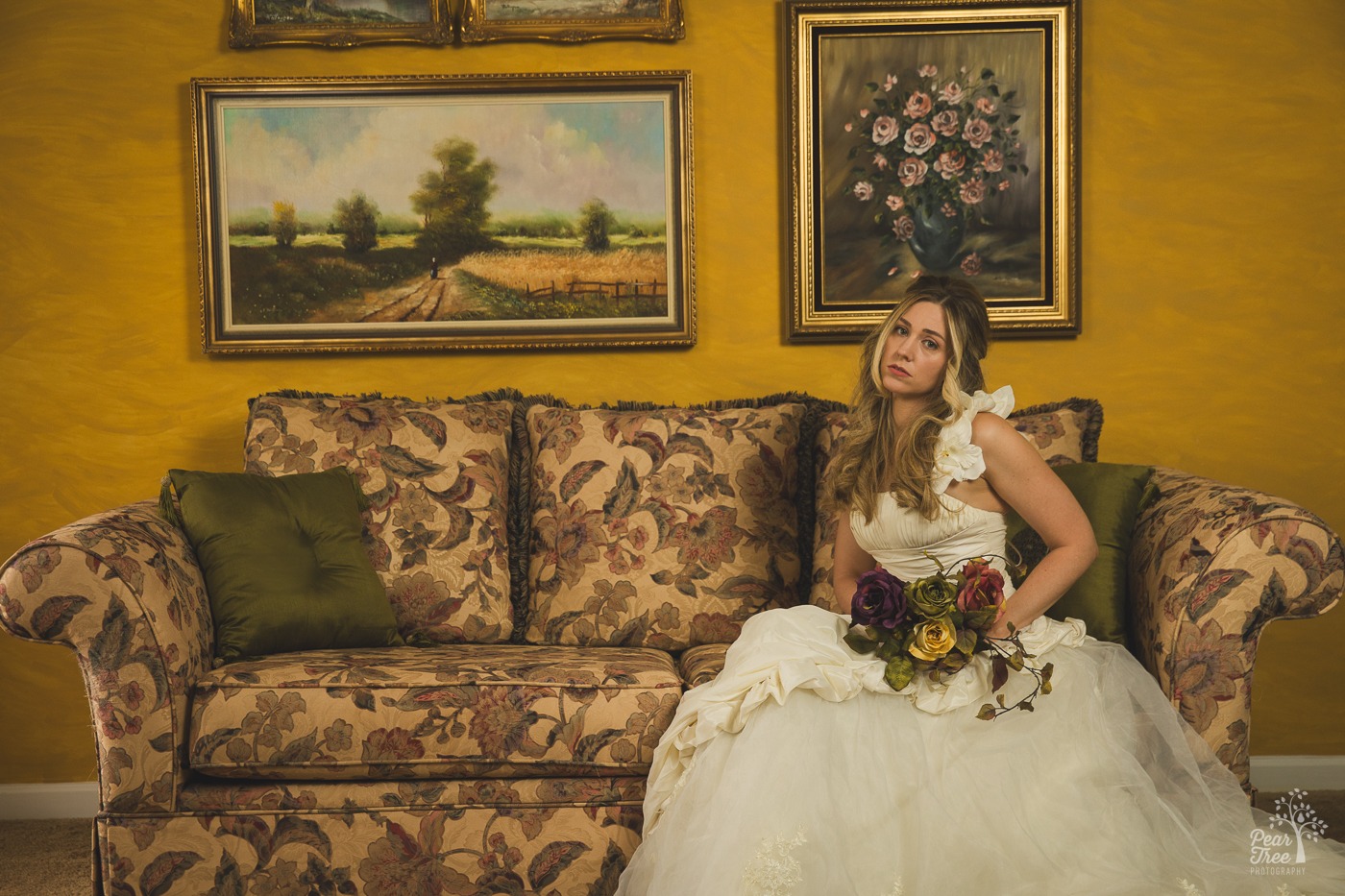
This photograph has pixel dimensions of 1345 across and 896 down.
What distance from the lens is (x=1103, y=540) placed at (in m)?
2.40

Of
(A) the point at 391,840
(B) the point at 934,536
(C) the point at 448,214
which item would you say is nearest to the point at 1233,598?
(B) the point at 934,536

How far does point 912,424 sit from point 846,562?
42 centimetres

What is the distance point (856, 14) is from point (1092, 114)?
780mm

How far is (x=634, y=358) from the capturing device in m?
3.32

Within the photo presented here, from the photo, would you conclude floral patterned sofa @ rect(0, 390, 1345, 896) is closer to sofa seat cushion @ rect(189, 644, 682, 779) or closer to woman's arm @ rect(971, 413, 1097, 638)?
sofa seat cushion @ rect(189, 644, 682, 779)

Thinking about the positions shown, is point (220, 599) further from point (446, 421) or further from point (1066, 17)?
point (1066, 17)

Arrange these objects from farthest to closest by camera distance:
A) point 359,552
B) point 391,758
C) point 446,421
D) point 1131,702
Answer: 1. point 446,421
2. point 359,552
3. point 391,758
4. point 1131,702

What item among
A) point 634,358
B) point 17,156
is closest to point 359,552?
point 634,358

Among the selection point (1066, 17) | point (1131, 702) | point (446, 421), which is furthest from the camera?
point (1066, 17)

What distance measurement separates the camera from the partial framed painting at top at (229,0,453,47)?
3.20 m

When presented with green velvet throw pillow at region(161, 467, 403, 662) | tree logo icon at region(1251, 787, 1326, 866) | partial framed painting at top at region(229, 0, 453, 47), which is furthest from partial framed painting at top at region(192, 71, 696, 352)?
tree logo icon at region(1251, 787, 1326, 866)

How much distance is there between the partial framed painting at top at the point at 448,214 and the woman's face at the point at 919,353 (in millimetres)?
1063

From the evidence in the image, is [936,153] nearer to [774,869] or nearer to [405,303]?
[405,303]

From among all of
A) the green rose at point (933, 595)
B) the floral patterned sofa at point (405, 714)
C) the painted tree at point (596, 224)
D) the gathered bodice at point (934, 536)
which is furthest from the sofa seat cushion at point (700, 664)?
the painted tree at point (596, 224)
